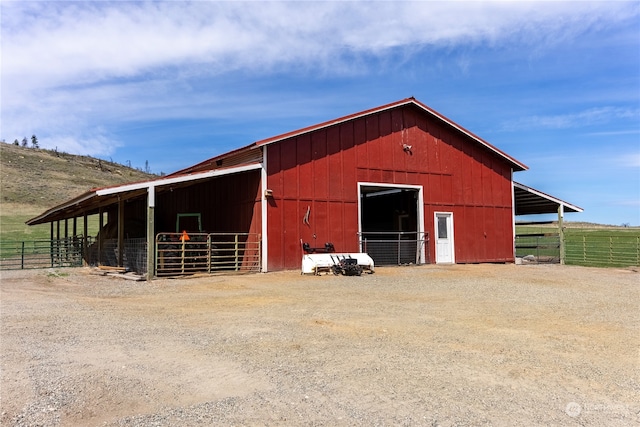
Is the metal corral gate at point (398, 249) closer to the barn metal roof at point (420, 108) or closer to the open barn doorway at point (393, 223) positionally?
Answer: the open barn doorway at point (393, 223)

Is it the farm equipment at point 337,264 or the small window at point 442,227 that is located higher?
the small window at point 442,227

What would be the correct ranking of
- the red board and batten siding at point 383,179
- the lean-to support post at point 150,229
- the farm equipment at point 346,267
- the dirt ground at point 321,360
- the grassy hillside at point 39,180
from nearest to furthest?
1. the dirt ground at point 321,360
2. the lean-to support post at point 150,229
3. the farm equipment at point 346,267
4. the red board and batten siding at point 383,179
5. the grassy hillside at point 39,180

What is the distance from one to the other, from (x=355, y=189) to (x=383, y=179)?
4.44ft

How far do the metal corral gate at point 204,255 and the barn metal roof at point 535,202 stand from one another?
12514 millimetres

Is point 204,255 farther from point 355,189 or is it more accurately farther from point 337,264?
point 355,189

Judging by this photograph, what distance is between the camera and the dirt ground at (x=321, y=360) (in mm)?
4105

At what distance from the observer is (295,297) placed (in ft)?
34.6

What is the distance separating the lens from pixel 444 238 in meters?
20.0

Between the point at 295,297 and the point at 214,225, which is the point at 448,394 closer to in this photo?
the point at 295,297

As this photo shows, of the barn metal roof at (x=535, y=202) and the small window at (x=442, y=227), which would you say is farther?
the barn metal roof at (x=535, y=202)

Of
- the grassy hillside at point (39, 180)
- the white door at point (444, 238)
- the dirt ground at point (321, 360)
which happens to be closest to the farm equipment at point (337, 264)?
the dirt ground at point (321, 360)

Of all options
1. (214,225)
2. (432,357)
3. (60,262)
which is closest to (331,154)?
(214,225)

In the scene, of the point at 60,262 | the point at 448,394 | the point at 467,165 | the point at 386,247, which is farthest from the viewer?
the point at 60,262

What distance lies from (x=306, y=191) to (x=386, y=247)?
3862 millimetres
